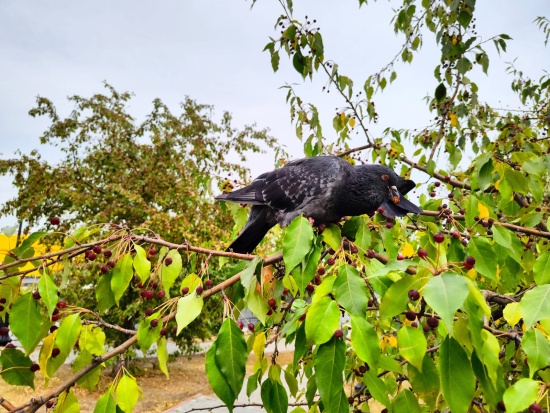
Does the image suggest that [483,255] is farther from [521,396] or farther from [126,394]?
[126,394]

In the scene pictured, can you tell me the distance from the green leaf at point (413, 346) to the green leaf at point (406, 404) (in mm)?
326

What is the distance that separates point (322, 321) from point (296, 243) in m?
0.26

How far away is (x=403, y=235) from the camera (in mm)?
2166

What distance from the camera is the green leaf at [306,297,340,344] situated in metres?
0.89

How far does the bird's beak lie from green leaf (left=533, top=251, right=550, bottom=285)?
672 mm

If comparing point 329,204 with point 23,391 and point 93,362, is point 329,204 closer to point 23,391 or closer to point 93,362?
point 93,362

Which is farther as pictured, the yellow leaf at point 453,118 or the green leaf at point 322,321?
the yellow leaf at point 453,118

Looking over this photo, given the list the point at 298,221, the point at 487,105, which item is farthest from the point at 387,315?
the point at 487,105

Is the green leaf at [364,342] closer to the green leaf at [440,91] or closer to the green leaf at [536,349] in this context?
the green leaf at [536,349]

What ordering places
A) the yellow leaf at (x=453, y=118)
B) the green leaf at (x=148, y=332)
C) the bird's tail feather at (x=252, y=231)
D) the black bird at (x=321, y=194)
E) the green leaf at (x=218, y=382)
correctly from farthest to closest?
the yellow leaf at (x=453, y=118)
the bird's tail feather at (x=252, y=231)
the black bird at (x=321, y=194)
the green leaf at (x=148, y=332)
the green leaf at (x=218, y=382)

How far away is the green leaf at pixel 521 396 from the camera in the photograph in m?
0.84

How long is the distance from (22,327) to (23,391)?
26.7 feet

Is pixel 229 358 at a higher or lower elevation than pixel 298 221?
lower

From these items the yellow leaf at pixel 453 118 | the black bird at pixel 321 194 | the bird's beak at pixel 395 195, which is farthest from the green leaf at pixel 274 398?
the yellow leaf at pixel 453 118
